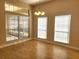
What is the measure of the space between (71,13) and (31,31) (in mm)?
3794

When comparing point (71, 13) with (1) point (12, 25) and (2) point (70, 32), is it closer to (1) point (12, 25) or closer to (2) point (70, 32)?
(2) point (70, 32)

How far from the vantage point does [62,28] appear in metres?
5.38

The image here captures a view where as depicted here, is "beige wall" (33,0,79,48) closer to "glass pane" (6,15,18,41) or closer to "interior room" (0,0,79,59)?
"interior room" (0,0,79,59)

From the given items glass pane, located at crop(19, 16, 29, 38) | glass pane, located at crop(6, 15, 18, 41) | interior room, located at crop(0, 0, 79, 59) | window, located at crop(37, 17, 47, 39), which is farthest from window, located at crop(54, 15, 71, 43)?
glass pane, located at crop(6, 15, 18, 41)

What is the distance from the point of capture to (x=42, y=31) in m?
6.69

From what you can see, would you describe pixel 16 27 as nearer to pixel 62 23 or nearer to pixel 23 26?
pixel 23 26

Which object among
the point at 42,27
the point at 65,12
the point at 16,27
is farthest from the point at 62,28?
the point at 16,27

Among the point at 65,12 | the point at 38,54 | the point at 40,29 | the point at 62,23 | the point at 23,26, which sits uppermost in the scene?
the point at 65,12

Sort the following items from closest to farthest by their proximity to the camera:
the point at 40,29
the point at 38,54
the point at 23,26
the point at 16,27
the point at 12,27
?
the point at 38,54 < the point at 12,27 < the point at 16,27 < the point at 23,26 < the point at 40,29

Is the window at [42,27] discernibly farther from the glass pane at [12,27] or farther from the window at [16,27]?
the glass pane at [12,27]

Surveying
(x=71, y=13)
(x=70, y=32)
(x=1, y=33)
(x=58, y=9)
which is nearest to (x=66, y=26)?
(x=70, y=32)

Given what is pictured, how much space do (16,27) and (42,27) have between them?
2.11 metres

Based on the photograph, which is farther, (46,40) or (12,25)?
(46,40)

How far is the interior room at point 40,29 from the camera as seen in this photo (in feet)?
14.4
